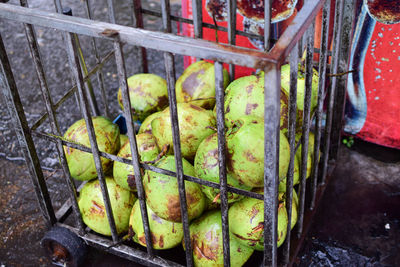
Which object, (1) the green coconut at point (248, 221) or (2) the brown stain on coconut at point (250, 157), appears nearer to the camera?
(2) the brown stain on coconut at point (250, 157)

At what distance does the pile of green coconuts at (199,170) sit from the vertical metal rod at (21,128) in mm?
170

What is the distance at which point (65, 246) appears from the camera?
229cm

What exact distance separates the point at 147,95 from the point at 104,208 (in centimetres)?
68

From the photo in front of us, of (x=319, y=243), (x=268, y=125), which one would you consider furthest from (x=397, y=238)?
(x=268, y=125)

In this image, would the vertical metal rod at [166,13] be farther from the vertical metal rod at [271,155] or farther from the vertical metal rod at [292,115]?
the vertical metal rod at [271,155]

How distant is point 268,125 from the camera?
1414 millimetres

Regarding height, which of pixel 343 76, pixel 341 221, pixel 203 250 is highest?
pixel 343 76

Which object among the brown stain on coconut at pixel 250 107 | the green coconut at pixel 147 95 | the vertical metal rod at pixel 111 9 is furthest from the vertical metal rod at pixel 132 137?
the vertical metal rod at pixel 111 9

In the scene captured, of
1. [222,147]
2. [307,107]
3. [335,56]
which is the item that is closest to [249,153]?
[222,147]

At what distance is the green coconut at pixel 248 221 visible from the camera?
6.00ft

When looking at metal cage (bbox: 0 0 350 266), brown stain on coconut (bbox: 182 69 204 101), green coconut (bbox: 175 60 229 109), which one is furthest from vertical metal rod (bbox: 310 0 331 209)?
brown stain on coconut (bbox: 182 69 204 101)

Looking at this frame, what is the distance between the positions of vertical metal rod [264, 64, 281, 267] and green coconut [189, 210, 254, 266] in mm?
218

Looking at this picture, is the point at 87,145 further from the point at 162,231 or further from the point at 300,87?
the point at 300,87

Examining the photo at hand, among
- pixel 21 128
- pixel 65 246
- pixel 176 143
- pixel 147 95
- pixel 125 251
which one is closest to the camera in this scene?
pixel 176 143
